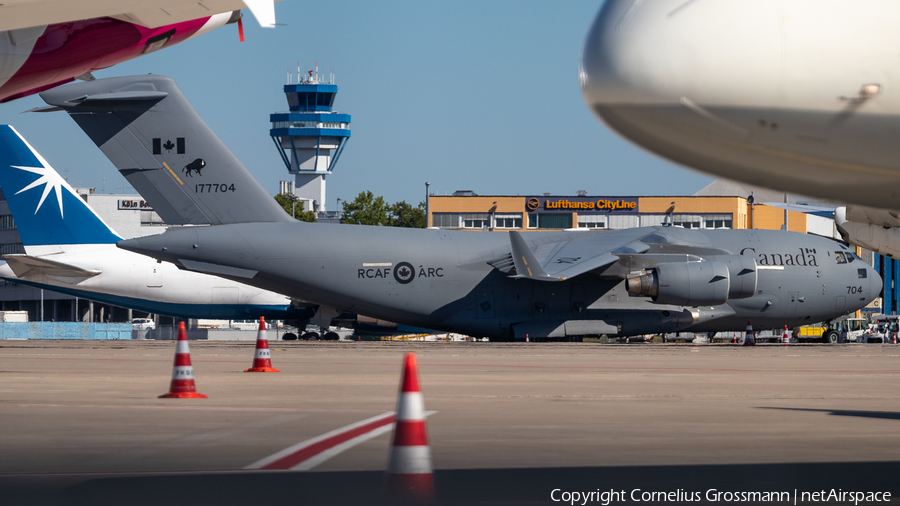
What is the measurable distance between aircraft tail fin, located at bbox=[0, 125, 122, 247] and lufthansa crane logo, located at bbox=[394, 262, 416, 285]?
1157 centimetres

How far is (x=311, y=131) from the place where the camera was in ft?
390

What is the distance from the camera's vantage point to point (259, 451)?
6770 mm

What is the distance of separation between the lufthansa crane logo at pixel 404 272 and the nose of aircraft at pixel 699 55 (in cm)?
2362

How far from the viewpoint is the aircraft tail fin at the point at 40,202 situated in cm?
2995

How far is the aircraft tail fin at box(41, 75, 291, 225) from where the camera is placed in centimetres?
2514

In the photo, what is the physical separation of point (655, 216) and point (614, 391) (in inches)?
2338

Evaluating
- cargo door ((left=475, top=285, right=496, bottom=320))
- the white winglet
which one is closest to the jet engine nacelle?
cargo door ((left=475, top=285, right=496, bottom=320))

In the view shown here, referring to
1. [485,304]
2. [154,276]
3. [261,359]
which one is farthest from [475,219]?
[261,359]

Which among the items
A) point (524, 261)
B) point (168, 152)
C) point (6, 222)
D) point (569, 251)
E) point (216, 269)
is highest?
point (6, 222)

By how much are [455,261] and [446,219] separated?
40887 mm

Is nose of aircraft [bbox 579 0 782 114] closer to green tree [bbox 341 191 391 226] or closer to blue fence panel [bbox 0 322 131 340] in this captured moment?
blue fence panel [bbox 0 322 131 340]

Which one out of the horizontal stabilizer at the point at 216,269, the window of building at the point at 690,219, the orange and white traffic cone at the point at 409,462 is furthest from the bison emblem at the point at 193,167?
the window of building at the point at 690,219

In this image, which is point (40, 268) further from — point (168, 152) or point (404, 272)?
point (404, 272)

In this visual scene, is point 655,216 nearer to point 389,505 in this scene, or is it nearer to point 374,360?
point 374,360
